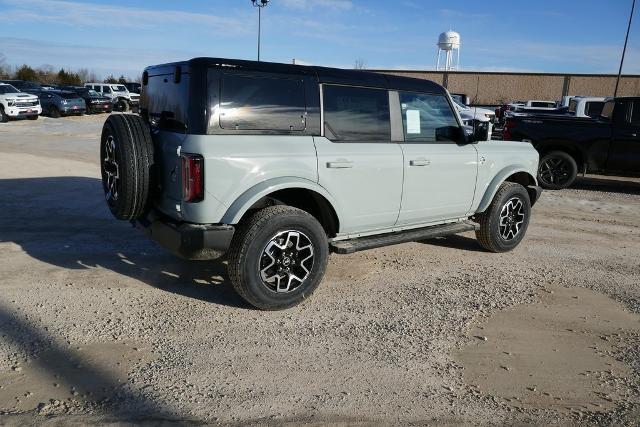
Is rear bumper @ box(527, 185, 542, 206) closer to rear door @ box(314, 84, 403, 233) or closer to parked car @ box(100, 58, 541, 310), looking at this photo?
parked car @ box(100, 58, 541, 310)

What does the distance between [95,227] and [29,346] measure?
3097mm

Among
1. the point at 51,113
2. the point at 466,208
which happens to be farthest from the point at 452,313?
the point at 51,113

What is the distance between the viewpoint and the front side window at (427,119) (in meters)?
4.94

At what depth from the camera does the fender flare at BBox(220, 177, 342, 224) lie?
3879 mm

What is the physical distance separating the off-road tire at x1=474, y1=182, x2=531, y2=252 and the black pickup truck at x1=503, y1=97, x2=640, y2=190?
4.85 m

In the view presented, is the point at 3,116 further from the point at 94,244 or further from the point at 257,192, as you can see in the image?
the point at 257,192

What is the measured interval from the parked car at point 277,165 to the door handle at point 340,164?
2 cm

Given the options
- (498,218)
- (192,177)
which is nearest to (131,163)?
(192,177)

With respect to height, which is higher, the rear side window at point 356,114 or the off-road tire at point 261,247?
the rear side window at point 356,114

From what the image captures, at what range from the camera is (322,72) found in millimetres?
4422

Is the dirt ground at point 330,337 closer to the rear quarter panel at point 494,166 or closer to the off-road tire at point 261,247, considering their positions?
the off-road tire at point 261,247

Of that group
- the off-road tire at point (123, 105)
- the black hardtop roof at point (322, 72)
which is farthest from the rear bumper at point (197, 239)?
the off-road tire at point (123, 105)

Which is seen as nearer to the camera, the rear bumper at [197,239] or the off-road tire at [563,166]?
the rear bumper at [197,239]

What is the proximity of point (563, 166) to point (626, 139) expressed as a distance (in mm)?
1185
